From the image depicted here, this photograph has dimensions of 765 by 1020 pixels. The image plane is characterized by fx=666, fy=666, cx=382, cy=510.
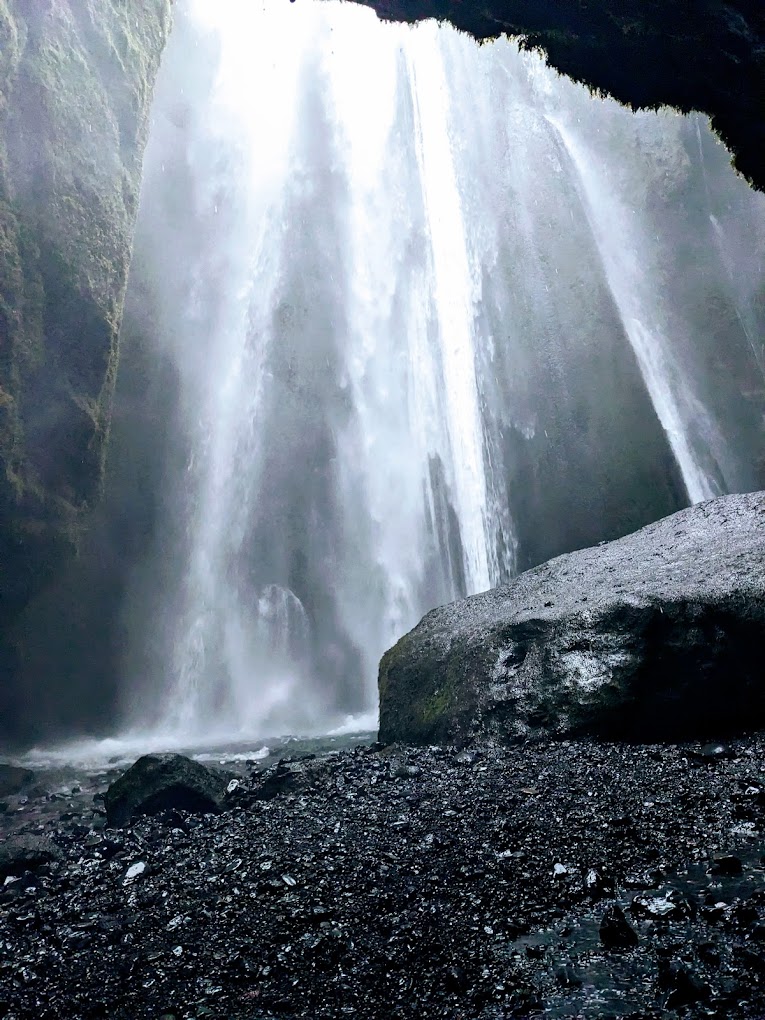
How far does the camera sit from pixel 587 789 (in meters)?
6.40

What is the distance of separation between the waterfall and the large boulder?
11245 mm

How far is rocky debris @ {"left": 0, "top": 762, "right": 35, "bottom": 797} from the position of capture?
13195 mm

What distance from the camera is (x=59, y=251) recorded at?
17.3 m

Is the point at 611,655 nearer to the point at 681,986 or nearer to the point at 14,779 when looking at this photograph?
the point at 681,986

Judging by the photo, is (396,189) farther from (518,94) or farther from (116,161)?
(116,161)

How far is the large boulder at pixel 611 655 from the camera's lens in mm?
8102

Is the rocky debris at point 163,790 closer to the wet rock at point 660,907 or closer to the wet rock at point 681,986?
the wet rock at point 660,907

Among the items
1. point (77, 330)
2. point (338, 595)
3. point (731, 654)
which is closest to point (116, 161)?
point (77, 330)

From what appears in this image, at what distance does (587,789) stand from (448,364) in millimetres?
22626

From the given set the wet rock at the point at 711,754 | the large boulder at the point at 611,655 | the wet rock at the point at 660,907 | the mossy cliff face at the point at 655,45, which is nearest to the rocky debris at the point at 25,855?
the large boulder at the point at 611,655

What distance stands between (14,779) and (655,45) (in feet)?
54.2

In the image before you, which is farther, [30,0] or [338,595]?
[338,595]

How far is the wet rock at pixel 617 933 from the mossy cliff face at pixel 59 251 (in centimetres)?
1660

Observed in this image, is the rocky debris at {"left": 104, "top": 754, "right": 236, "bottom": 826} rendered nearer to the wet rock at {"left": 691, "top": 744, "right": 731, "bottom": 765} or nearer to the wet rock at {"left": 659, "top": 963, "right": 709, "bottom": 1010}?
the wet rock at {"left": 691, "top": 744, "right": 731, "bottom": 765}
